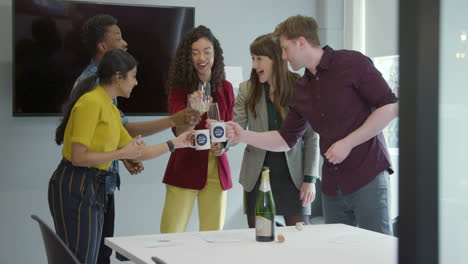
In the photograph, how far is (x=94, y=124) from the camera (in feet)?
9.26

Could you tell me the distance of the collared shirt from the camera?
280 cm

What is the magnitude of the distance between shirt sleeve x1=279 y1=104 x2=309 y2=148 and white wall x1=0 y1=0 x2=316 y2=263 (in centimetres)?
182

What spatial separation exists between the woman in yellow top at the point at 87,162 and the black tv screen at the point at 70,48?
4.79 feet

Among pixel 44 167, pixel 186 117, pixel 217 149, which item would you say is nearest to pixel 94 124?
pixel 186 117

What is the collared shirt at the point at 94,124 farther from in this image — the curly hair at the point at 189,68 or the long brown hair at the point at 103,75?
the curly hair at the point at 189,68

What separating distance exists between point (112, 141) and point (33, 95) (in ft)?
5.33

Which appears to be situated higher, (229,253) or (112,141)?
(112,141)

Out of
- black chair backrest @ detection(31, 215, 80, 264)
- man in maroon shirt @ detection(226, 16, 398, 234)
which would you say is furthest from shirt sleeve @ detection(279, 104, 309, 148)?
black chair backrest @ detection(31, 215, 80, 264)

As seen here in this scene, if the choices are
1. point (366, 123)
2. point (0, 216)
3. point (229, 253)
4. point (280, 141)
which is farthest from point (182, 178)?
point (0, 216)

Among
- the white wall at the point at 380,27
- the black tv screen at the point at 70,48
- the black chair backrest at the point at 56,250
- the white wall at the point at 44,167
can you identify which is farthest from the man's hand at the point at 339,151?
the white wall at the point at 380,27

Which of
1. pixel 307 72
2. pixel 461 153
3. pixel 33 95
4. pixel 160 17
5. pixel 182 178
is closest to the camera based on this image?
pixel 461 153

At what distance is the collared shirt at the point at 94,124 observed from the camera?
280cm

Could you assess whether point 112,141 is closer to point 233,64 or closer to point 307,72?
point 307,72

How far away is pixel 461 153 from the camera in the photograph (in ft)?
2.58
